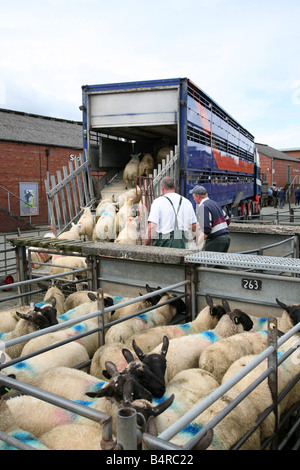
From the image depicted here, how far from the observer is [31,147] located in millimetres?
23641

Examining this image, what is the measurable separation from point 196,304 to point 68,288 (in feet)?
8.94

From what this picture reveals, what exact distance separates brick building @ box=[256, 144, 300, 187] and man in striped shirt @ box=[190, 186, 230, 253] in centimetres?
4536

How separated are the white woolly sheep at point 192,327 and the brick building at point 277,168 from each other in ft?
155

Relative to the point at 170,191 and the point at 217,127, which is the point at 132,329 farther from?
the point at 217,127

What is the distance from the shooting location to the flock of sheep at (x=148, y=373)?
2611 millimetres

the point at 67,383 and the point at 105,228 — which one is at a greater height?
the point at 105,228

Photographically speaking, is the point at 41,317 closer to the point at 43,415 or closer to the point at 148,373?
the point at 43,415

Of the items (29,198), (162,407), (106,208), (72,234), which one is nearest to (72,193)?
(106,208)

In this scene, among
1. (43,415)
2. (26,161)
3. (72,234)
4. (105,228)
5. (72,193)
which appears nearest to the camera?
(43,415)

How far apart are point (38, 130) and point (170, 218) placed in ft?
74.8

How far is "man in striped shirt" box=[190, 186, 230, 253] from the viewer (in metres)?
6.21

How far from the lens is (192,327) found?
4.59 metres

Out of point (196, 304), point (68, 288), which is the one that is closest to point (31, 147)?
point (68, 288)
